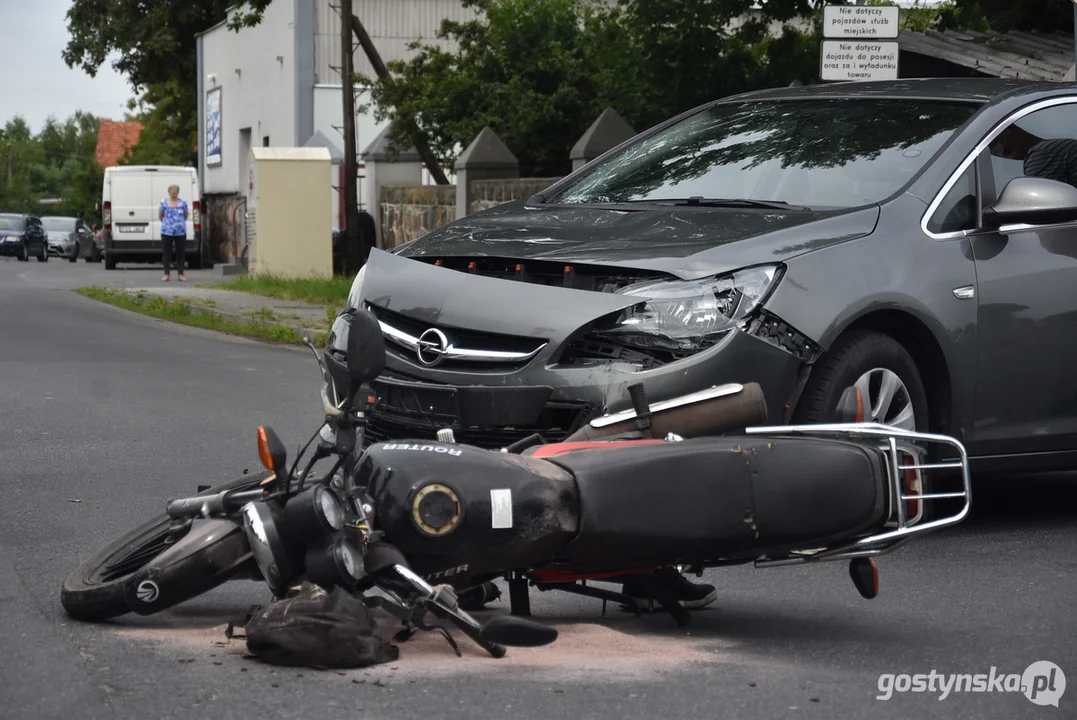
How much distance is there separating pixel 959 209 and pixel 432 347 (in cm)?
219

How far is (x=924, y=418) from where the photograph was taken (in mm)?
6102

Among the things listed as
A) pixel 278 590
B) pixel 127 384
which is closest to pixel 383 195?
pixel 127 384

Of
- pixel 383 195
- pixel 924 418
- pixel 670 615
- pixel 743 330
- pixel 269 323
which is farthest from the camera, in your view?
pixel 383 195

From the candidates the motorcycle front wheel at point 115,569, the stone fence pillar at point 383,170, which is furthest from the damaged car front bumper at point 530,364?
the stone fence pillar at point 383,170

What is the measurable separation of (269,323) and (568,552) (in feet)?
42.1

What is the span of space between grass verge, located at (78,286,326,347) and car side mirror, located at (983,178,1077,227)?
9194mm

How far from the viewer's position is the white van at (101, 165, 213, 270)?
35.2 metres

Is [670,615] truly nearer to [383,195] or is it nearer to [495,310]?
[495,310]

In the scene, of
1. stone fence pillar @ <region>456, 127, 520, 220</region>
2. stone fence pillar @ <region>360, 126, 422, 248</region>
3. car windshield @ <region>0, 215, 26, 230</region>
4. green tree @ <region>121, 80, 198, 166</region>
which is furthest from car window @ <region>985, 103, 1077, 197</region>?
green tree @ <region>121, 80, 198, 166</region>

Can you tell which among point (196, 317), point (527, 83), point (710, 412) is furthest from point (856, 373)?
point (527, 83)

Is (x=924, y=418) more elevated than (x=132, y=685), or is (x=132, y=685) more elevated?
(x=924, y=418)

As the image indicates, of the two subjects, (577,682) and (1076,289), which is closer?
(577,682)

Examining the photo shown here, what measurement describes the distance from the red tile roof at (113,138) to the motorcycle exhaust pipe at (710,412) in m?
107

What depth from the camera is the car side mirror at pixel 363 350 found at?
428 cm
